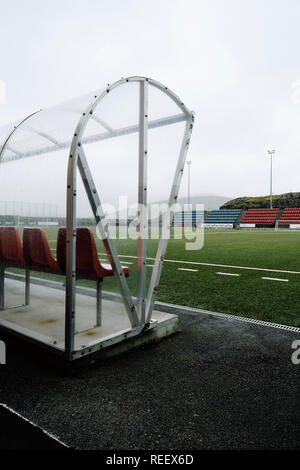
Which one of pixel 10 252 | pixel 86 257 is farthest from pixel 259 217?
pixel 86 257

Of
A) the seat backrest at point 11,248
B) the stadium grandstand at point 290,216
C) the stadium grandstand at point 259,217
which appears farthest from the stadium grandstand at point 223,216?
the seat backrest at point 11,248

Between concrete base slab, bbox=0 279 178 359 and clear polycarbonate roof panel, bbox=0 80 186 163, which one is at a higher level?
clear polycarbonate roof panel, bbox=0 80 186 163

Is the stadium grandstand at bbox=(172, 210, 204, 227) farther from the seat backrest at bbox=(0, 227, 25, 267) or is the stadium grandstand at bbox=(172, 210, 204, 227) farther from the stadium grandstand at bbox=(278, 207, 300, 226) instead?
the seat backrest at bbox=(0, 227, 25, 267)

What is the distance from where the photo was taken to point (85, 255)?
2.65 metres

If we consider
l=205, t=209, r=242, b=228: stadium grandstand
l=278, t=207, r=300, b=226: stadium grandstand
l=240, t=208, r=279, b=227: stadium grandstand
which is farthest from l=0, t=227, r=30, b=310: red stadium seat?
l=205, t=209, r=242, b=228: stadium grandstand

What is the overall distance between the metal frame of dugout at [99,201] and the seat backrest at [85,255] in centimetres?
14

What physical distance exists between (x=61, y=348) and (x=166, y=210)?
4.83ft

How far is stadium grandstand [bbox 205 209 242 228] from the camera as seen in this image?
52159mm

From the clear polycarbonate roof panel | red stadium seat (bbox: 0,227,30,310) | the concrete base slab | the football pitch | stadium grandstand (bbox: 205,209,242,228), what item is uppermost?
stadium grandstand (bbox: 205,209,242,228)

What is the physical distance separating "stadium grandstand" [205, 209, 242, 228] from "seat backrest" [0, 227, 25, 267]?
162 feet

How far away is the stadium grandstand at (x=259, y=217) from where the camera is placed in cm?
4588

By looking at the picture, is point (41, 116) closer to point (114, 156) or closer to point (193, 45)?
point (114, 156)

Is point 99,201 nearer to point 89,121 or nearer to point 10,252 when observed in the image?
point 89,121

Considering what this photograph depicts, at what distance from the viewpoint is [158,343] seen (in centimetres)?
284
